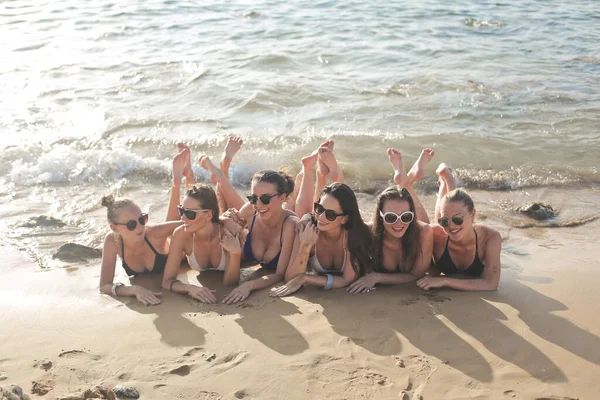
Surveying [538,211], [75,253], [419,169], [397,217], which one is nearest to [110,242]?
[75,253]

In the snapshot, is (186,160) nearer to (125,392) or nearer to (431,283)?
(431,283)

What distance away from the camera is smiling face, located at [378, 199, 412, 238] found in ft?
16.1

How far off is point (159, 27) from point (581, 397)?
47.8 ft

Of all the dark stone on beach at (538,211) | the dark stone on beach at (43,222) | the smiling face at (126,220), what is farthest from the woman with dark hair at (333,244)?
the dark stone on beach at (43,222)

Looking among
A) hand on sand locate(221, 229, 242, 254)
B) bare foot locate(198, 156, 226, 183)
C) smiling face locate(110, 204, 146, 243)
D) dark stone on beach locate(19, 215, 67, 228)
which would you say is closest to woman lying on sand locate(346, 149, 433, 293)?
hand on sand locate(221, 229, 242, 254)

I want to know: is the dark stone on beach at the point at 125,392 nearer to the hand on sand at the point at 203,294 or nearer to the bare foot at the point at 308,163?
the hand on sand at the point at 203,294

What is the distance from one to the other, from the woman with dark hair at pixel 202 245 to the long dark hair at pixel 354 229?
0.89m

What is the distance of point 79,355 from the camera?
4020mm

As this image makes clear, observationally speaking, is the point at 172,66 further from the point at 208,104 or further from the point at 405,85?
the point at 405,85

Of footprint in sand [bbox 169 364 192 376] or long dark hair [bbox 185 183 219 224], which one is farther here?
long dark hair [bbox 185 183 219 224]

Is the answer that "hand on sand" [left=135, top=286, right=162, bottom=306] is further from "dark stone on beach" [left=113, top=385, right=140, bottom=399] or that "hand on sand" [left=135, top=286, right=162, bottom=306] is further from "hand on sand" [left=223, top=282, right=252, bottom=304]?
"dark stone on beach" [left=113, top=385, right=140, bottom=399]

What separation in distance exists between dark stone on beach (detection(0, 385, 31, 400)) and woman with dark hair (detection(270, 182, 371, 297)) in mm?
2018

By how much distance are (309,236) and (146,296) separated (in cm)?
137

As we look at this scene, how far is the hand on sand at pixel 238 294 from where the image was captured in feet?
15.9
